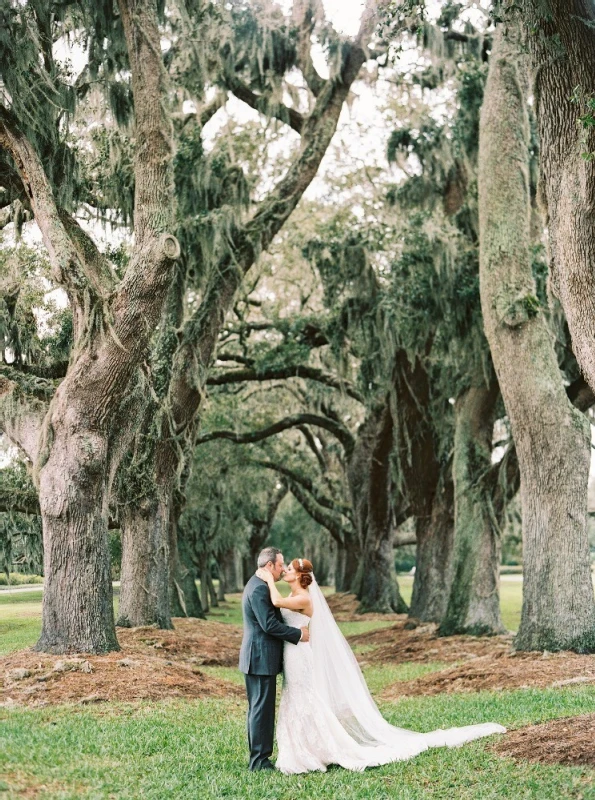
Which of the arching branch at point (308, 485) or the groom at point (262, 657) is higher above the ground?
the arching branch at point (308, 485)

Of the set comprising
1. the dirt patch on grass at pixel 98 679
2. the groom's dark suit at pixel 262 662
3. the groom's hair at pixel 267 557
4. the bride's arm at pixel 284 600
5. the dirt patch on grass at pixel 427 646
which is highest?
the groom's hair at pixel 267 557

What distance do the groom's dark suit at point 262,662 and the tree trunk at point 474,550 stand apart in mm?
8940

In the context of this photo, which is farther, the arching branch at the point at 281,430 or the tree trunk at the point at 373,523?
the tree trunk at the point at 373,523

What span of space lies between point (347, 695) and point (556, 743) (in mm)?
1600

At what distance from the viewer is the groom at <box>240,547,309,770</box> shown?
6.59 metres

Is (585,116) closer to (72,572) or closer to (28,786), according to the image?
(28,786)

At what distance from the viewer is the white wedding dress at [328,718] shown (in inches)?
258

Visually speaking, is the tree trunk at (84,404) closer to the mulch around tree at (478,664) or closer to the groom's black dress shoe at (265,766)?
the mulch around tree at (478,664)

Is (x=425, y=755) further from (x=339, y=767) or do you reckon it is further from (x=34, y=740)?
(x=34, y=740)

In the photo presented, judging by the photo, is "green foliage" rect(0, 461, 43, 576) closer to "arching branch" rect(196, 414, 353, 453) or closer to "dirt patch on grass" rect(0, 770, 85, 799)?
"arching branch" rect(196, 414, 353, 453)

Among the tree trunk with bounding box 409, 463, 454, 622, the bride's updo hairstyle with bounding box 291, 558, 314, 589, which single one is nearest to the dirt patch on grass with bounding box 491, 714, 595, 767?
the bride's updo hairstyle with bounding box 291, 558, 314, 589

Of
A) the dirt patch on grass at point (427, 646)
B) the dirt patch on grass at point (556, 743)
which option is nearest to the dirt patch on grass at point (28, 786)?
the dirt patch on grass at point (556, 743)

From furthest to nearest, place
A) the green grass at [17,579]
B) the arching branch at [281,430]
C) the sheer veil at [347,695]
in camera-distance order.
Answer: the arching branch at [281,430], the green grass at [17,579], the sheer veil at [347,695]

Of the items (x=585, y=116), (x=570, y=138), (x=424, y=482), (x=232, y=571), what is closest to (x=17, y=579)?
(x=424, y=482)
